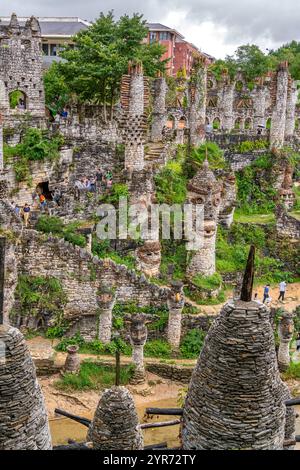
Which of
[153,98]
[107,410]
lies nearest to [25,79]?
[153,98]

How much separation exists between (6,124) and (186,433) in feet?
81.0

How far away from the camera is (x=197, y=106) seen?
34.3m

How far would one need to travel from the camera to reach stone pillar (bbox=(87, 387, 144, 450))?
31.9ft

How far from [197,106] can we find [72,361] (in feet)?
63.4

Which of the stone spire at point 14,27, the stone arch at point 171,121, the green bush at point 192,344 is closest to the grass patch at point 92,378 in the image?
the green bush at point 192,344

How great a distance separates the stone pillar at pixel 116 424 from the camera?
9.73m

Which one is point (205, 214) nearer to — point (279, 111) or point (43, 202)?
point (43, 202)

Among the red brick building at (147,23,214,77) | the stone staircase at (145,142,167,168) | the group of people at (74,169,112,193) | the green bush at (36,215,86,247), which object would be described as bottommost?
the green bush at (36,215,86,247)

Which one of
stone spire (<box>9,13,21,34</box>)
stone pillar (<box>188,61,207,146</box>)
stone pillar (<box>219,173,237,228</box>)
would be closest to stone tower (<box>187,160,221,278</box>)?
stone pillar (<box>219,173,237,228</box>)

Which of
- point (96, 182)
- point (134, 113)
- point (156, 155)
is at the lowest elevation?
point (96, 182)

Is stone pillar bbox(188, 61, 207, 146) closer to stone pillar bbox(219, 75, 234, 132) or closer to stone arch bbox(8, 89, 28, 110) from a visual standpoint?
stone arch bbox(8, 89, 28, 110)

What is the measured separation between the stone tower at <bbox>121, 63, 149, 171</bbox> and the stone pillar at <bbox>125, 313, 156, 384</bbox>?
9293 mm

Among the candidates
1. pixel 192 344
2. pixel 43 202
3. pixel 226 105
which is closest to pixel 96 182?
pixel 43 202

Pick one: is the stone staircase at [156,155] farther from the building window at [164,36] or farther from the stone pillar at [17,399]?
the building window at [164,36]
